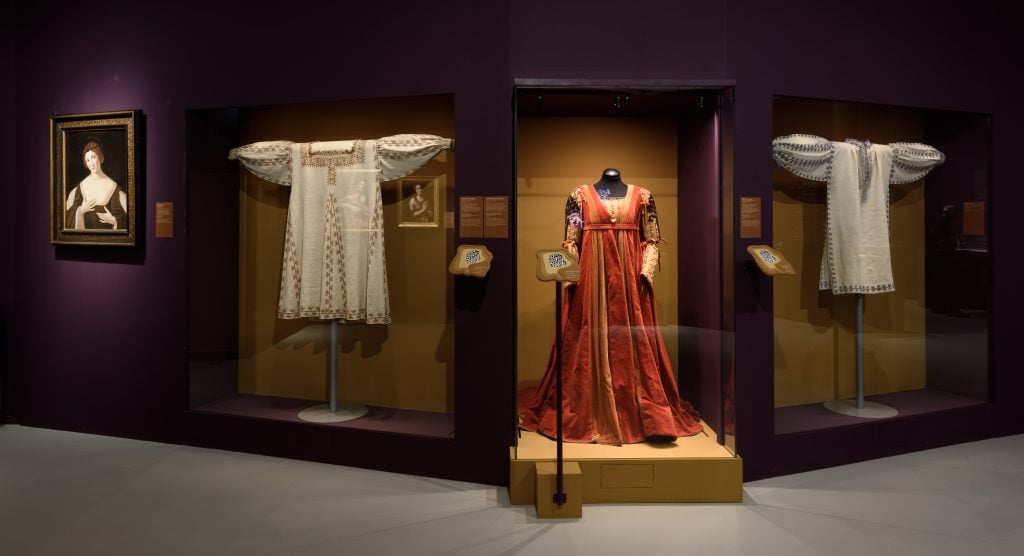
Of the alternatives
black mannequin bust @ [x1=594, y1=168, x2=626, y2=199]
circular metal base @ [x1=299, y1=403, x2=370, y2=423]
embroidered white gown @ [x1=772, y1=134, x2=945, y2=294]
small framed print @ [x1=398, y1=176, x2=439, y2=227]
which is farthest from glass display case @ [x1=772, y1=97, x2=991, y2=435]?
circular metal base @ [x1=299, y1=403, x2=370, y2=423]

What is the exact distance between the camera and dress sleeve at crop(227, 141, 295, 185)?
12.6 feet

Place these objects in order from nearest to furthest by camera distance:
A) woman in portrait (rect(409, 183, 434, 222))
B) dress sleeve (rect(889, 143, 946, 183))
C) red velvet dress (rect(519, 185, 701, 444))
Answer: red velvet dress (rect(519, 185, 701, 444)), woman in portrait (rect(409, 183, 434, 222)), dress sleeve (rect(889, 143, 946, 183))

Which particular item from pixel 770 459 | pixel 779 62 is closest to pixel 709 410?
pixel 770 459

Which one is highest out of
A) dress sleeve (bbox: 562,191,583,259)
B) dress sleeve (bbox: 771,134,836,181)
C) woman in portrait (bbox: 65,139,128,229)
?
dress sleeve (bbox: 771,134,836,181)

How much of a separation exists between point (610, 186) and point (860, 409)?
2.25 meters

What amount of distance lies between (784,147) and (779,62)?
492 millimetres

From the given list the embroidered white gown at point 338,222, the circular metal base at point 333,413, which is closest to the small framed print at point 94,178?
the embroidered white gown at point 338,222

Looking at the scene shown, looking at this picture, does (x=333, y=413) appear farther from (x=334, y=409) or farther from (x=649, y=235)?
(x=649, y=235)

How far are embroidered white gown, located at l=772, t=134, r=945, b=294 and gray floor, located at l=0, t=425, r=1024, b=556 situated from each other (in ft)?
3.78

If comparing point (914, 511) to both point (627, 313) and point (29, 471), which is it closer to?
point (627, 313)

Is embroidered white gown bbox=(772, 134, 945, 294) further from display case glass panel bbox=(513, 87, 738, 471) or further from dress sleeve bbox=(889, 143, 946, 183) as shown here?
display case glass panel bbox=(513, 87, 738, 471)

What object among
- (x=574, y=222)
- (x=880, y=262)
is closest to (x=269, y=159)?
(x=574, y=222)

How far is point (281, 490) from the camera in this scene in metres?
3.23

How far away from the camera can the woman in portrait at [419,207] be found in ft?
12.1
